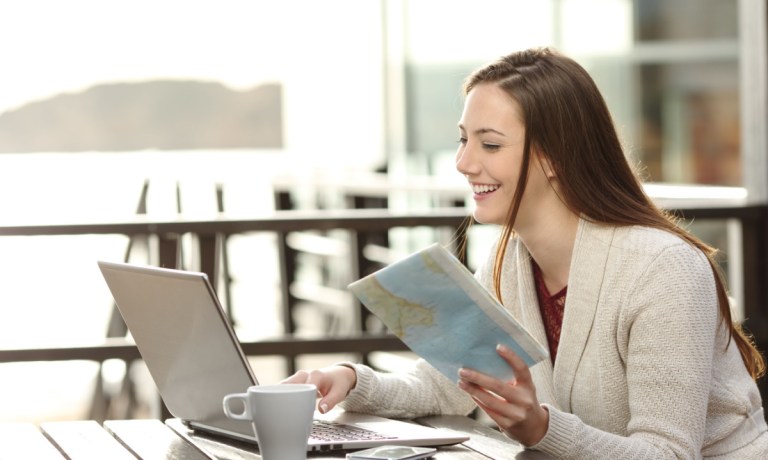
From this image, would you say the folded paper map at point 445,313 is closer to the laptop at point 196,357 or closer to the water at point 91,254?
the laptop at point 196,357

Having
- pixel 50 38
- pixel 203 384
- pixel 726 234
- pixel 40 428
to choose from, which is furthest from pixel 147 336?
pixel 50 38

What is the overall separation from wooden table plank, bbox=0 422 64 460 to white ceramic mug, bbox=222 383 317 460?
1.12ft

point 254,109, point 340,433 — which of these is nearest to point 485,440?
point 340,433

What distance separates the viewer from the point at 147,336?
1567 mm

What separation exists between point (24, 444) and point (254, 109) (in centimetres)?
575

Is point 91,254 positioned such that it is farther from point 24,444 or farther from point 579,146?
point 579,146

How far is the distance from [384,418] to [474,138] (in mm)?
409

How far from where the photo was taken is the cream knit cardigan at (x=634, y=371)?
1.51 meters

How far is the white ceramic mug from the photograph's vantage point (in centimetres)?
128

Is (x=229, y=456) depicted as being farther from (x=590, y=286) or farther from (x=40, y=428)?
(x=590, y=286)

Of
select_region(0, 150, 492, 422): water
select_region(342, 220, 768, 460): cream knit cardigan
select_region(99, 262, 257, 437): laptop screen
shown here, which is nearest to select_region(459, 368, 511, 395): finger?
select_region(342, 220, 768, 460): cream knit cardigan

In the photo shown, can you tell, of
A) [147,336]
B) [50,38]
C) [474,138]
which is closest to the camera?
[147,336]

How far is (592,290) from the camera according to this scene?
1.65 metres

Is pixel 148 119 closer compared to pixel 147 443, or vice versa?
pixel 147 443
